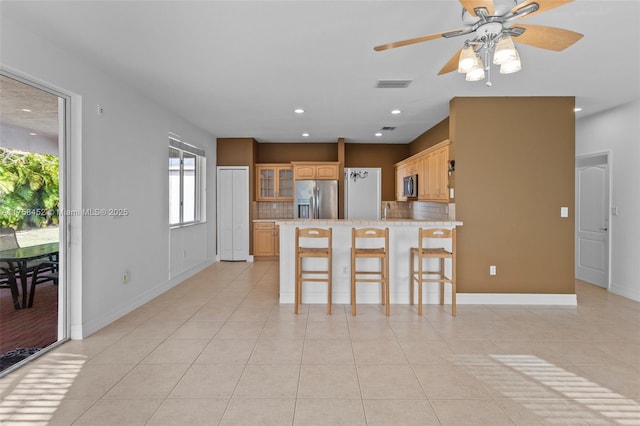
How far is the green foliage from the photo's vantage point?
2.71 metres

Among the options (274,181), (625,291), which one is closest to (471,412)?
(625,291)

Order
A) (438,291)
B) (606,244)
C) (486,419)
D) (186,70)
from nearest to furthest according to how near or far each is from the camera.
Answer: (486,419) < (186,70) < (438,291) < (606,244)

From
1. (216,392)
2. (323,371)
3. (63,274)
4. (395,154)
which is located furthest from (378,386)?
(395,154)

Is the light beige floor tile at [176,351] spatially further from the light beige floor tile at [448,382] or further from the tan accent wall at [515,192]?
the tan accent wall at [515,192]

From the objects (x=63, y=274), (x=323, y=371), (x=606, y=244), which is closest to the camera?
(x=323, y=371)

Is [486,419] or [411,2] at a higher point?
Result: [411,2]

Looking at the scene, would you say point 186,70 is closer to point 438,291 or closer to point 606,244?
point 438,291

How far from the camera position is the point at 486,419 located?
7.09 feet

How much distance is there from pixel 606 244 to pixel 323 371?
5091mm

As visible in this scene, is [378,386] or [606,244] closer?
[378,386]

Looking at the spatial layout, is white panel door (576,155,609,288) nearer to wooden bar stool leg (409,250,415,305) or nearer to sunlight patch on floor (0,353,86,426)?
wooden bar stool leg (409,250,415,305)

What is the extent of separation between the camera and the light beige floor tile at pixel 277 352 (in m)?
2.95

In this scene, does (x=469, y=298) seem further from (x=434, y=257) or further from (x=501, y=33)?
(x=501, y=33)

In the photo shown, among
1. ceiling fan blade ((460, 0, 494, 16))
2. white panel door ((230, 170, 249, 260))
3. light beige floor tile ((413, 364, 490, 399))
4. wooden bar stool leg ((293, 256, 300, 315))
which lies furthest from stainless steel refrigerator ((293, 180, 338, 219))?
ceiling fan blade ((460, 0, 494, 16))
